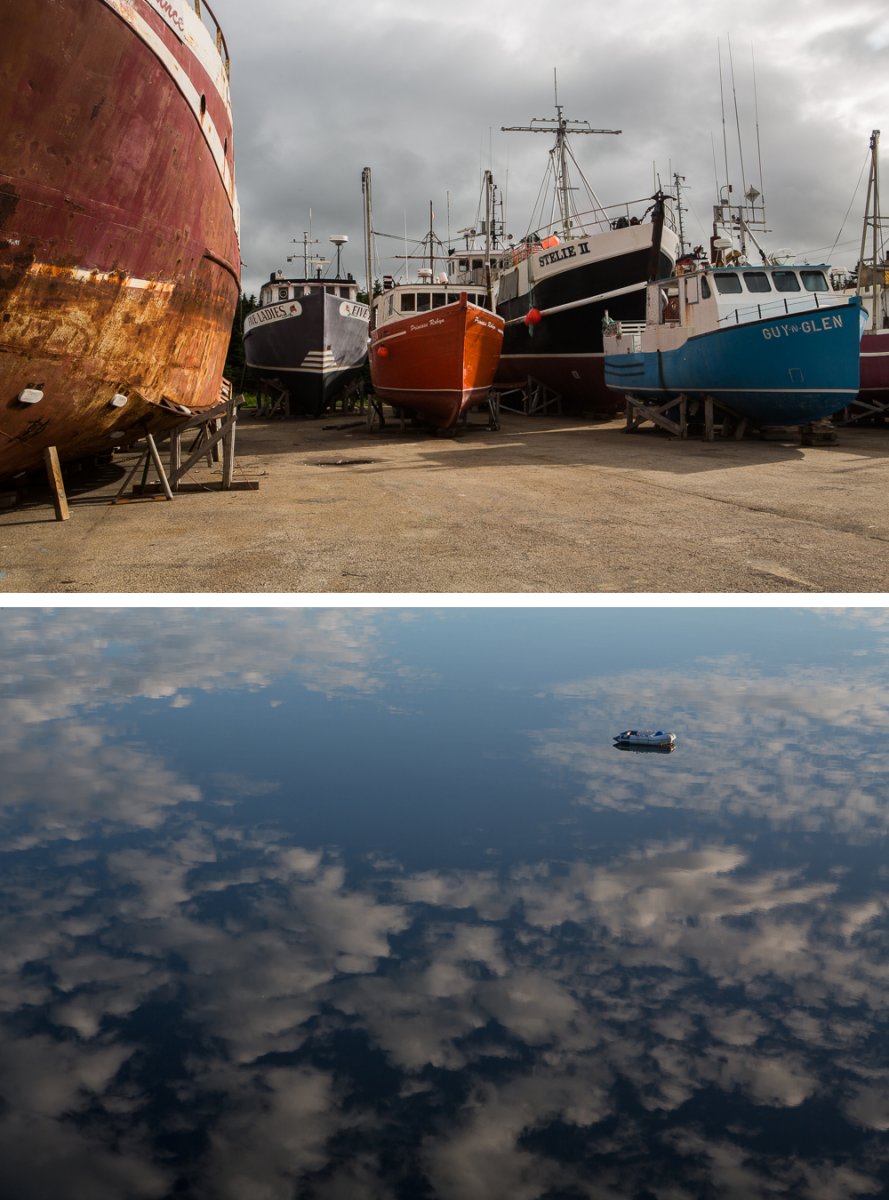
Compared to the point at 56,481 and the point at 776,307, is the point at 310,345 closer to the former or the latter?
Result: the point at 776,307

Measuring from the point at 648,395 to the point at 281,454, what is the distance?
764cm

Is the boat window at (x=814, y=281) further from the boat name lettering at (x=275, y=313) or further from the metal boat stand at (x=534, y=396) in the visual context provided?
the boat name lettering at (x=275, y=313)

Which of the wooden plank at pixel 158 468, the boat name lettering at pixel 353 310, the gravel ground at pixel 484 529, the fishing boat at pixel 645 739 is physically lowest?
the fishing boat at pixel 645 739

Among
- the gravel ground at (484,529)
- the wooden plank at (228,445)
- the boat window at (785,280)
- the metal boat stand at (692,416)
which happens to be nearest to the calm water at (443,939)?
the gravel ground at (484,529)

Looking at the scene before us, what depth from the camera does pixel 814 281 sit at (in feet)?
60.3

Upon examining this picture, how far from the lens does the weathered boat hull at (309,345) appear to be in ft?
91.6

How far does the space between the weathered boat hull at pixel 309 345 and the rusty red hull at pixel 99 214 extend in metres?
16.6

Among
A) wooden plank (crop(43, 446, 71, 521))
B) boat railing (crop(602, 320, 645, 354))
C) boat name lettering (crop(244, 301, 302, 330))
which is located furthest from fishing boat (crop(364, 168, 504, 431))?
wooden plank (crop(43, 446, 71, 521))

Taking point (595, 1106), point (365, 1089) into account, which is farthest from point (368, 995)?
point (595, 1106)

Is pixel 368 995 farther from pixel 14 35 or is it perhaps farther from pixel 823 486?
pixel 823 486

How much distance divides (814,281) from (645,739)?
16.8 metres

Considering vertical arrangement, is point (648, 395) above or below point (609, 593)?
above

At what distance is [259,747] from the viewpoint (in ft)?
12.3

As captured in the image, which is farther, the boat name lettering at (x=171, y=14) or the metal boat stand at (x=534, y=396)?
the metal boat stand at (x=534, y=396)
